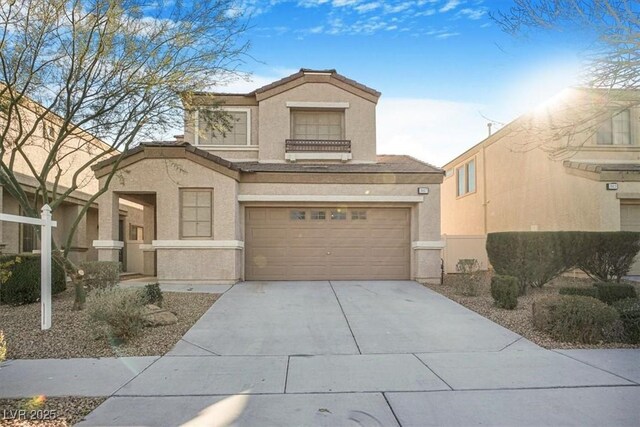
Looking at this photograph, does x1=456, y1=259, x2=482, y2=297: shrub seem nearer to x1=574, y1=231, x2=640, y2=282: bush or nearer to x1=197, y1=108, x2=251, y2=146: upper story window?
x1=574, y1=231, x2=640, y2=282: bush

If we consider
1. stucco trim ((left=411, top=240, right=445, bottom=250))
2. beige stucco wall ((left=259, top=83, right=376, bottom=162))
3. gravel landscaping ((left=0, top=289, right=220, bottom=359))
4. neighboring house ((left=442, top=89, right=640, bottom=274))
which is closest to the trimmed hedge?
neighboring house ((left=442, top=89, right=640, bottom=274))

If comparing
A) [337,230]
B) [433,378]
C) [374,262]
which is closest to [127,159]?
[337,230]

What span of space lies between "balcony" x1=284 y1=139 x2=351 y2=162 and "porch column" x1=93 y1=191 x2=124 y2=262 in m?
5.98

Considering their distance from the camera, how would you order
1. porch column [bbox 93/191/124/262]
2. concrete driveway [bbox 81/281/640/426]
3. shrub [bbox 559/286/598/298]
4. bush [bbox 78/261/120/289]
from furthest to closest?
porch column [bbox 93/191/124/262]
bush [bbox 78/261/120/289]
shrub [bbox 559/286/598/298]
concrete driveway [bbox 81/281/640/426]

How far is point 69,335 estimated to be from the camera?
7676 millimetres

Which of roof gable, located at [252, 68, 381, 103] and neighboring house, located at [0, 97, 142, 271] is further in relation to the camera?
roof gable, located at [252, 68, 381, 103]

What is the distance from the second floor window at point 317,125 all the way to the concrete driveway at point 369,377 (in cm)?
904

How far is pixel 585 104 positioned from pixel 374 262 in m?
7.66

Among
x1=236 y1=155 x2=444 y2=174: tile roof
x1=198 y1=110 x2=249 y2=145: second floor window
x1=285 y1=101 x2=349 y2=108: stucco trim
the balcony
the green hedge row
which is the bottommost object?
the green hedge row

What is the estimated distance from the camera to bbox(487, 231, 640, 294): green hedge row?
1223 centimetres

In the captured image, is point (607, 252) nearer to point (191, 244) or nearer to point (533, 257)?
point (533, 257)

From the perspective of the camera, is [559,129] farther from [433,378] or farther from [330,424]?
[330,424]

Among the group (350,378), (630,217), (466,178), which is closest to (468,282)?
(350,378)

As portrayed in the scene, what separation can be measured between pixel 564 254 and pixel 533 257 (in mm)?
937
